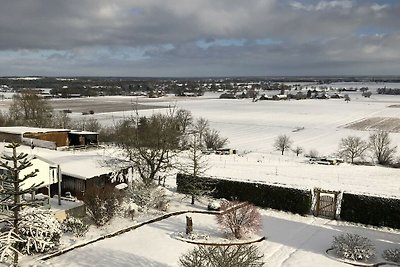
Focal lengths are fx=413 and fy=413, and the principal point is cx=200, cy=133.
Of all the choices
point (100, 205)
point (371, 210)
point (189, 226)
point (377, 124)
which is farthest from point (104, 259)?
point (377, 124)

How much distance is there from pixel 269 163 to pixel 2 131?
26.5m

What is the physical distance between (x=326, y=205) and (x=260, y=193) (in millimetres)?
4046

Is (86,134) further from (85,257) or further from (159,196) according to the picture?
(85,257)

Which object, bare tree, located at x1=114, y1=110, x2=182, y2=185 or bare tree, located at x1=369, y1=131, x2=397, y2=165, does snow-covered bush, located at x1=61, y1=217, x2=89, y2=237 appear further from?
bare tree, located at x1=369, y1=131, x2=397, y2=165

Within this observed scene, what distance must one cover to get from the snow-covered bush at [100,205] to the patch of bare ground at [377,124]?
61429 millimetres

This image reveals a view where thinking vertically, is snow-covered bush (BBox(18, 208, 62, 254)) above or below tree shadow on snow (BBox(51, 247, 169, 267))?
above

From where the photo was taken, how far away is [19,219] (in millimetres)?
14414

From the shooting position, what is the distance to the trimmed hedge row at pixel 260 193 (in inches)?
980

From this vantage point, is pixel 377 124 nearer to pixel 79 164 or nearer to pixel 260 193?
pixel 260 193

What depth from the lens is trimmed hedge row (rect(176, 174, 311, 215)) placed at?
81.7 feet

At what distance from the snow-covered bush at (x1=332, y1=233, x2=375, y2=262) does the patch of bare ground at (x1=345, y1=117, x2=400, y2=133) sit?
191ft

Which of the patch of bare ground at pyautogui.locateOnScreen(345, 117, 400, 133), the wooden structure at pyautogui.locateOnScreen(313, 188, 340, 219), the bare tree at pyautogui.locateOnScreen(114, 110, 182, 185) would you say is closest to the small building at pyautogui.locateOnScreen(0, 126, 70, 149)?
the bare tree at pyautogui.locateOnScreen(114, 110, 182, 185)

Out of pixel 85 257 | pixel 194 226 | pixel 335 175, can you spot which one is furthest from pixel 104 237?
pixel 335 175

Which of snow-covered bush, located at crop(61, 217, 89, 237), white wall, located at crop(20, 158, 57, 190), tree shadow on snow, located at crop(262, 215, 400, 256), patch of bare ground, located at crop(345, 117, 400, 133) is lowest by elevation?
tree shadow on snow, located at crop(262, 215, 400, 256)
